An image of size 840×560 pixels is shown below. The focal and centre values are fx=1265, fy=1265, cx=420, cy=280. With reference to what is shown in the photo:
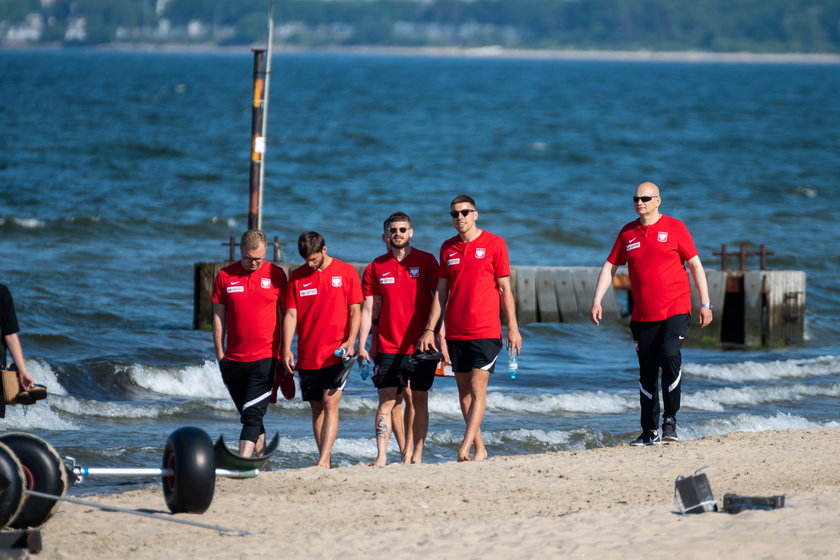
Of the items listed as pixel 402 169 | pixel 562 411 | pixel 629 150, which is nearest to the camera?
pixel 562 411

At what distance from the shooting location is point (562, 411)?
1197 cm

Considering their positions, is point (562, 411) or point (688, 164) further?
point (688, 164)

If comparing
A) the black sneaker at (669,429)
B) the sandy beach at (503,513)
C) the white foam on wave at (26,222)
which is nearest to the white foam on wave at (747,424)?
the black sneaker at (669,429)

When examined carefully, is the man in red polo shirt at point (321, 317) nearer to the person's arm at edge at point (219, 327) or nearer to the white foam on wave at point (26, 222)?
the person's arm at edge at point (219, 327)

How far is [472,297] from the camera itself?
8.34m

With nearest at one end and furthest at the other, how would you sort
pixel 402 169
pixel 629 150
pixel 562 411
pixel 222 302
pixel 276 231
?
pixel 222 302 < pixel 562 411 < pixel 276 231 < pixel 402 169 < pixel 629 150

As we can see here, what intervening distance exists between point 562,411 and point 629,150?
128ft

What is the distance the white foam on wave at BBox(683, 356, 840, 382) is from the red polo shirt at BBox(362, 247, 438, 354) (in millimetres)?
6296

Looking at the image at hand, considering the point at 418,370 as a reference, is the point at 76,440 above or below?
below

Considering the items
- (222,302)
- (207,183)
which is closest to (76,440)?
(222,302)

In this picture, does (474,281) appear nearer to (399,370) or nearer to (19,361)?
(399,370)

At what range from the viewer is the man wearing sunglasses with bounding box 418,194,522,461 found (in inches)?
327

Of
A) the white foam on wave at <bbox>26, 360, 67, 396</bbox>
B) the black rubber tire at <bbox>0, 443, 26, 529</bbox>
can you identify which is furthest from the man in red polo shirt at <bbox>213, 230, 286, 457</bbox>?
the white foam on wave at <bbox>26, 360, 67, 396</bbox>

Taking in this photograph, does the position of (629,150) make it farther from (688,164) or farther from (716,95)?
(716,95)
